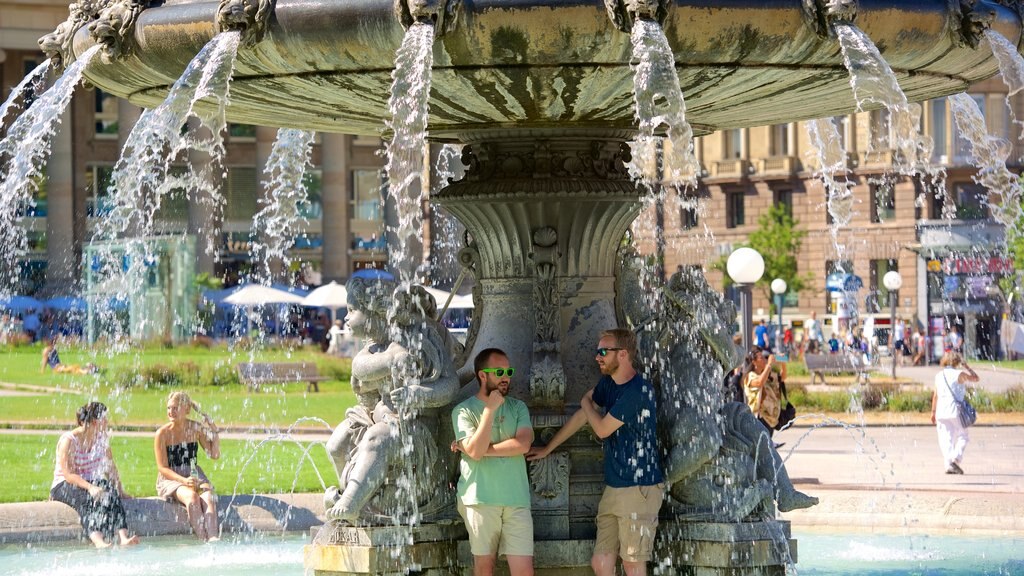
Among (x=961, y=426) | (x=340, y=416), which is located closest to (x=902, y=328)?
(x=340, y=416)

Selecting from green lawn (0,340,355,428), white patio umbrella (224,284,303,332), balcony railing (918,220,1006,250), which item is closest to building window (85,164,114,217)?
white patio umbrella (224,284,303,332)

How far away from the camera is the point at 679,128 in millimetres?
6848

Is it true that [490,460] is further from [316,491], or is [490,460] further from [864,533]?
[316,491]

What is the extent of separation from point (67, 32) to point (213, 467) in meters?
8.00

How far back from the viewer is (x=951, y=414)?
1552 centimetres

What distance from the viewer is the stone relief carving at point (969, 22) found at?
6.96 m

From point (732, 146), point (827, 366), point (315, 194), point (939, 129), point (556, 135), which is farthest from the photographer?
point (315, 194)

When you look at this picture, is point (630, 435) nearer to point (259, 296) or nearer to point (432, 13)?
point (432, 13)

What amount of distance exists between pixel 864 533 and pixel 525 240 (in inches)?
150

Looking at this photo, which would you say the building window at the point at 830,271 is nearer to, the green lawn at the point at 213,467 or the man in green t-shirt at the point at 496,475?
the green lawn at the point at 213,467

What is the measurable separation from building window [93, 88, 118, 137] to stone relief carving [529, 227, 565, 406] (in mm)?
66459

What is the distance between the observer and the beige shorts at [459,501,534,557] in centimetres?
730

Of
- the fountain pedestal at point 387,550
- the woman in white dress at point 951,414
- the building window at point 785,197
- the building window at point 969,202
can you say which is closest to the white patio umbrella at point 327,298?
the building window at point 969,202

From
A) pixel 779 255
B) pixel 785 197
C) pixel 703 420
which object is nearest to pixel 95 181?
pixel 785 197
